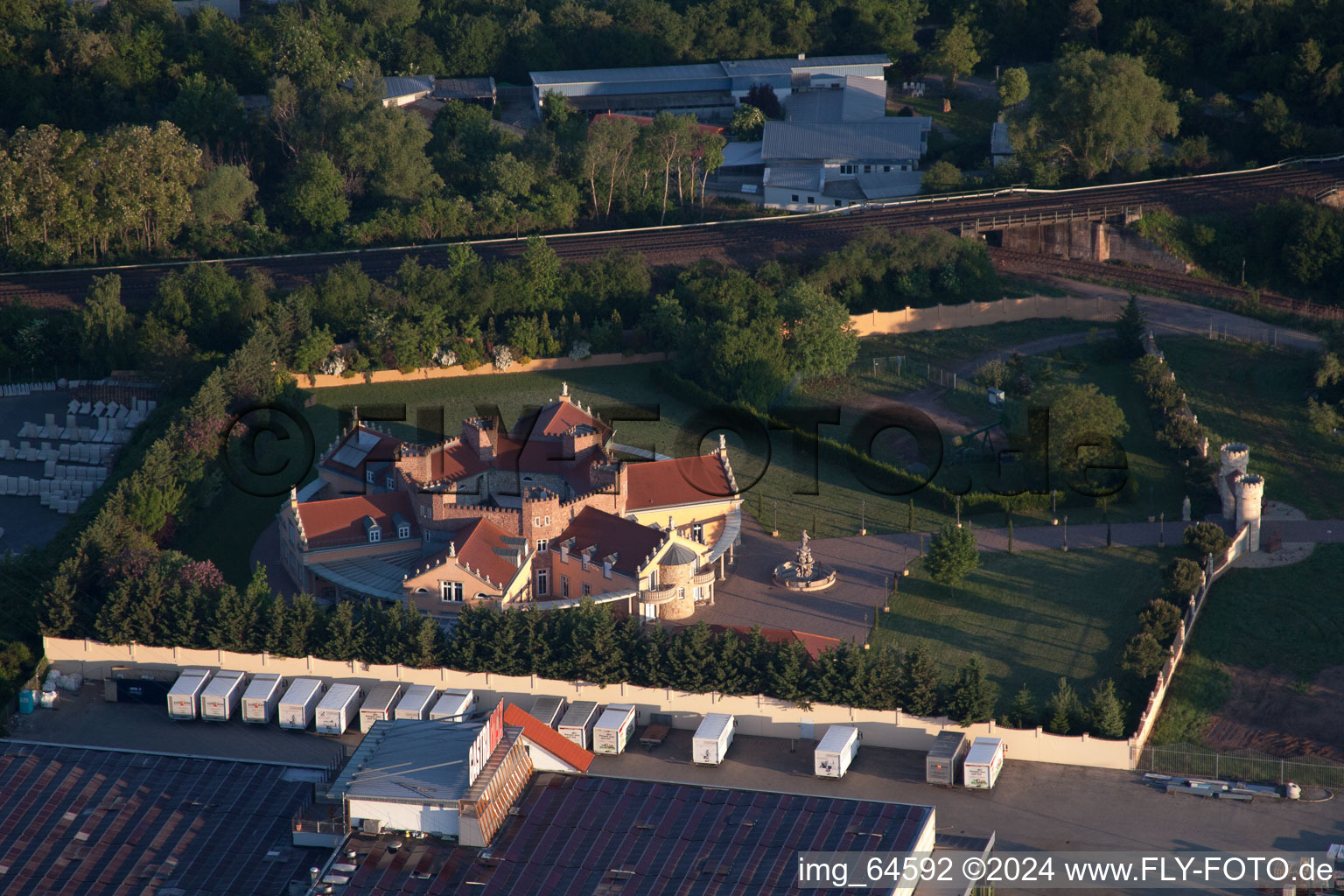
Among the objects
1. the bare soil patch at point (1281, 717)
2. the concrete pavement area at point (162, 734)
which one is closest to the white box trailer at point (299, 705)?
the concrete pavement area at point (162, 734)

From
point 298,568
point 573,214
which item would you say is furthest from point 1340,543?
point 573,214

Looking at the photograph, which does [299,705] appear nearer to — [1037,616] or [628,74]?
[1037,616]

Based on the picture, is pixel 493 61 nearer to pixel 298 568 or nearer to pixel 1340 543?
pixel 298 568

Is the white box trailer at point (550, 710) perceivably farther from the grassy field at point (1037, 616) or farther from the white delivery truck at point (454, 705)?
the grassy field at point (1037, 616)

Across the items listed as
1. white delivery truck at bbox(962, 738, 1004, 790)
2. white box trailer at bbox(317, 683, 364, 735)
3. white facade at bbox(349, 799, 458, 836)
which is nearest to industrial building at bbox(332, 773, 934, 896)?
white facade at bbox(349, 799, 458, 836)

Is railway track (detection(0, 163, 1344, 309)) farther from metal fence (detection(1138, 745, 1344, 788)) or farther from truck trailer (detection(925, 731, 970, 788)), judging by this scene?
truck trailer (detection(925, 731, 970, 788))

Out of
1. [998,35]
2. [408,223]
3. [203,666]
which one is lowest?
[203,666]
